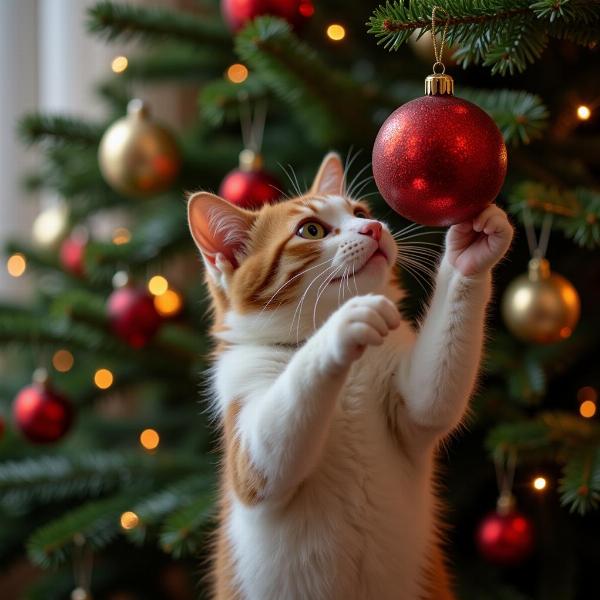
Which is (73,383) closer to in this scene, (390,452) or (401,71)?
(401,71)

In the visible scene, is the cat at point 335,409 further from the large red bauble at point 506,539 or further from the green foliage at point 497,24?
the large red bauble at point 506,539

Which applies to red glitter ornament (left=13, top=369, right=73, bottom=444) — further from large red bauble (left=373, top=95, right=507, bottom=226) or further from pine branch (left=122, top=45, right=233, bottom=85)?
large red bauble (left=373, top=95, right=507, bottom=226)

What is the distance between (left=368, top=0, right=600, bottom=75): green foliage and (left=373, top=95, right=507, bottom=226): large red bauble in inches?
2.1

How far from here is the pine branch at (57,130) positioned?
1.06 meters

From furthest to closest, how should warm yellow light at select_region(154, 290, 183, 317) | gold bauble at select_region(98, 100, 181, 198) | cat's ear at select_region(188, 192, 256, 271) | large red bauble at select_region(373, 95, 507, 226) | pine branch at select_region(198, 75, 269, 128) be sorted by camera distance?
warm yellow light at select_region(154, 290, 183, 317) → gold bauble at select_region(98, 100, 181, 198) → pine branch at select_region(198, 75, 269, 128) → cat's ear at select_region(188, 192, 256, 271) → large red bauble at select_region(373, 95, 507, 226)

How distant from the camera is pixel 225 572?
0.66m

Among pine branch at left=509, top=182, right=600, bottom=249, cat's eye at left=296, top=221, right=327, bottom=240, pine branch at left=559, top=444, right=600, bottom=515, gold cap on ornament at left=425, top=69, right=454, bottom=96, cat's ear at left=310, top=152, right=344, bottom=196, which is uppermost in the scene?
gold cap on ornament at left=425, top=69, right=454, bottom=96

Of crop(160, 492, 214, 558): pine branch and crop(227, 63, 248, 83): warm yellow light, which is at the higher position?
crop(227, 63, 248, 83): warm yellow light

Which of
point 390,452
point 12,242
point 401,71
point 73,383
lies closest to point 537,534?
point 390,452

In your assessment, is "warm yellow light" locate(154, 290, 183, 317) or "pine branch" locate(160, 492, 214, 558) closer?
"pine branch" locate(160, 492, 214, 558)

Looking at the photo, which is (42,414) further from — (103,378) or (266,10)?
(266,10)

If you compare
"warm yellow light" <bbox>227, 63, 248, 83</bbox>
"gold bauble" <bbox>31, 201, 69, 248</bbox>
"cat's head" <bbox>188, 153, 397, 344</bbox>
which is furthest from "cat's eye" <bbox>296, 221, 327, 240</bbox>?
"gold bauble" <bbox>31, 201, 69, 248</bbox>

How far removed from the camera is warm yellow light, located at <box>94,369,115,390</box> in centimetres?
125

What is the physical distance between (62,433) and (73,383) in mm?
256
